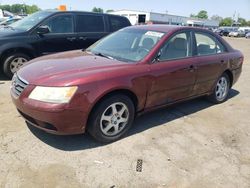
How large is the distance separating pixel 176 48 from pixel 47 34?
145 inches

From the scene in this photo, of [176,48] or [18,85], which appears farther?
[176,48]

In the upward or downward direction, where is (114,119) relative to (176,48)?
downward

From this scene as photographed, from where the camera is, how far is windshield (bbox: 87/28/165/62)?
390 cm

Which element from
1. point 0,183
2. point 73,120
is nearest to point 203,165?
point 73,120

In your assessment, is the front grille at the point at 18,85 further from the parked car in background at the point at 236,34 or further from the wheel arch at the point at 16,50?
the parked car in background at the point at 236,34

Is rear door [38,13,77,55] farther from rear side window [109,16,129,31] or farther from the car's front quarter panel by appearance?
the car's front quarter panel

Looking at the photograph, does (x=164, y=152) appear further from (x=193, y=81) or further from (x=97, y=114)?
(x=193, y=81)

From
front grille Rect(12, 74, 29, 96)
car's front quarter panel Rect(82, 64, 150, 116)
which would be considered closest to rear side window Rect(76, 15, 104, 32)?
front grille Rect(12, 74, 29, 96)

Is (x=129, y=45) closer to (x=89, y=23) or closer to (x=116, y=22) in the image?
(x=89, y=23)

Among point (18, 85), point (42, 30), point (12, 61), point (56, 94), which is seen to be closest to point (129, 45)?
point (56, 94)

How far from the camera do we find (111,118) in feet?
11.6

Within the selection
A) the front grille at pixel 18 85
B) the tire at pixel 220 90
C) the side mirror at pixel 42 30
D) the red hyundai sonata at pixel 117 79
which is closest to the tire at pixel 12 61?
the side mirror at pixel 42 30

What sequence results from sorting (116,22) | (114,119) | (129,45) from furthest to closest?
1. (116,22)
2. (129,45)
3. (114,119)

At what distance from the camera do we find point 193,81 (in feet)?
14.8
